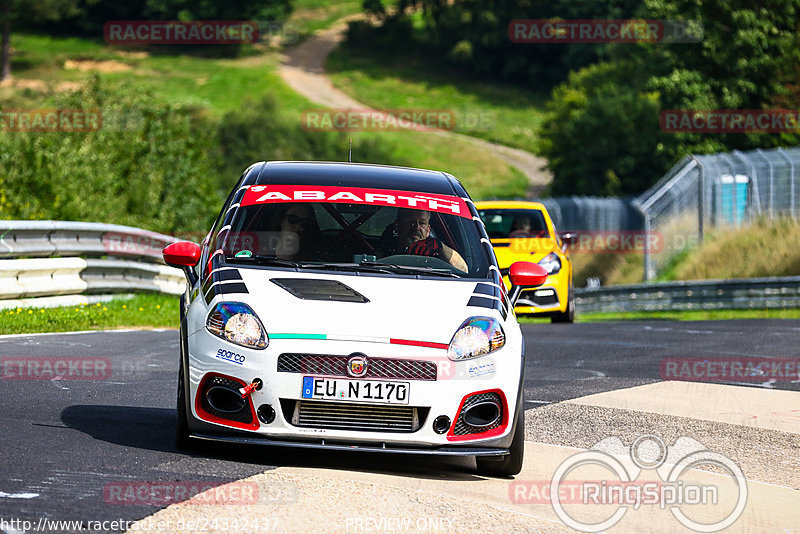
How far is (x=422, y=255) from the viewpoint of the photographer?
24.5 feet

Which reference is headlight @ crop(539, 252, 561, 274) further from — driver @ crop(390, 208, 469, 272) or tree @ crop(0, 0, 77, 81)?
tree @ crop(0, 0, 77, 81)

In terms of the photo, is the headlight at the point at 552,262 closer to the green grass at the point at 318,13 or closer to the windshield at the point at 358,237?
the windshield at the point at 358,237

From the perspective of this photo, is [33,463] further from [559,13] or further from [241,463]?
[559,13]

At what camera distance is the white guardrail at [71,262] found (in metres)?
14.0

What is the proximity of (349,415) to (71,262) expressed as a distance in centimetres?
975

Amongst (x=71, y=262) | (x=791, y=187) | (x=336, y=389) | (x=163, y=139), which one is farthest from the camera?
(x=163, y=139)

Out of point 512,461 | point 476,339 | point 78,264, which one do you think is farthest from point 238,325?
point 78,264

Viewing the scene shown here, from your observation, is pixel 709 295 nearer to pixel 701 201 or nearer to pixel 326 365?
pixel 701 201

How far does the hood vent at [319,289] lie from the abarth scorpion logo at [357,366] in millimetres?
423

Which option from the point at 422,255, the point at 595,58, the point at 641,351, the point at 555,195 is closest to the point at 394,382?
the point at 422,255

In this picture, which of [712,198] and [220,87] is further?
[220,87]

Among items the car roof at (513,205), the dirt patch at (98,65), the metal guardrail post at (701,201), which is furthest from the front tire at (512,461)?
the dirt patch at (98,65)

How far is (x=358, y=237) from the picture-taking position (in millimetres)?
7594

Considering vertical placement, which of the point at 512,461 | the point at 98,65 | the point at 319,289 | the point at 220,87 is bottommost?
the point at 512,461
